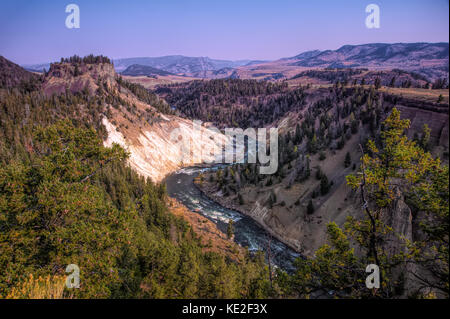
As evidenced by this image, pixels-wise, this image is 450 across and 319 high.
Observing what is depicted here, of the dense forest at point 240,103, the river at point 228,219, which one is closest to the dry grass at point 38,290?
the river at point 228,219

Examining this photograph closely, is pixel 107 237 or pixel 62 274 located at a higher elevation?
pixel 107 237

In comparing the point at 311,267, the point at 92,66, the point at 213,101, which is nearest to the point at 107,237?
the point at 311,267

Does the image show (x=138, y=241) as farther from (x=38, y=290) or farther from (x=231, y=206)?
(x=231, y=206)

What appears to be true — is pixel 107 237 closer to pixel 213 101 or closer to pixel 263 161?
pixel 263 161

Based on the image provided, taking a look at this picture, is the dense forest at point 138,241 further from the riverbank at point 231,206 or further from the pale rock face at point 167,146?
the pale rock face at point 167,146

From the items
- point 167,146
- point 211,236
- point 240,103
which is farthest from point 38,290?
point 240,103

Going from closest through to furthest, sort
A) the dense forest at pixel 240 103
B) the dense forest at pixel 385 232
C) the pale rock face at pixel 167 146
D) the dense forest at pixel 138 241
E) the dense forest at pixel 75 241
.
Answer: the dense forest at pixel 385 232
the dense forest at pixel 138 241
the dense forest at pixel 75 241
the pale rock face at pixel 167 146
the dense forest at pixel 240 103

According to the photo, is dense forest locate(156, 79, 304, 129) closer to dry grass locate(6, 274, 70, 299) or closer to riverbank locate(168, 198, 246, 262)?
riverbank locate(168, 198, 246, 262)
